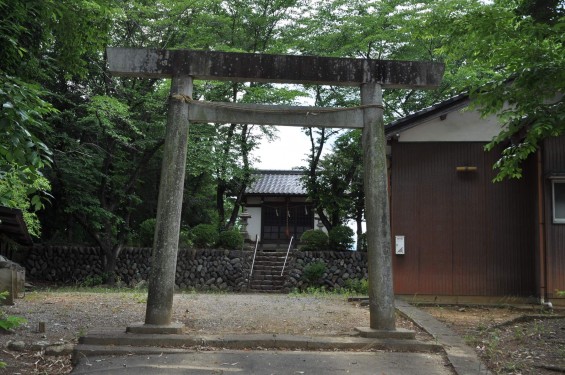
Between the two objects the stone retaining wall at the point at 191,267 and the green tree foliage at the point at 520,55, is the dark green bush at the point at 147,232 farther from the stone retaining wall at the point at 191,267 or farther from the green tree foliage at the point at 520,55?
the green tree foliage at the point at 520,55

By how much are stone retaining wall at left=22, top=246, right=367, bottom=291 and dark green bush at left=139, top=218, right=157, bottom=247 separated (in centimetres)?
45

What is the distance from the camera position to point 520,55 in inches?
301

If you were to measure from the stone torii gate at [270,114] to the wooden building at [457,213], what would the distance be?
5.43m

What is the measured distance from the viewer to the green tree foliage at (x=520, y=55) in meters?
7.33

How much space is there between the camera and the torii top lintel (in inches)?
294

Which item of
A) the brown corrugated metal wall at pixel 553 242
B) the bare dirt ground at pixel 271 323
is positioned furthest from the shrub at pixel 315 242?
the brown corrugated metal wall at pixel 553 242

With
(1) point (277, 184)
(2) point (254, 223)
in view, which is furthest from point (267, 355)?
(1) point (277, 184)

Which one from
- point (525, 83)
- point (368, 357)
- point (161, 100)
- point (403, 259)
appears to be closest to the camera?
point (368, 357)

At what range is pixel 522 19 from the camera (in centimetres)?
808

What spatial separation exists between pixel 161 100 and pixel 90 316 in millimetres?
13787

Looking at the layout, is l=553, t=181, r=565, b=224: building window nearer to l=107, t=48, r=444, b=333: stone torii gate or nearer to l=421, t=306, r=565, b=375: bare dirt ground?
l=421, t=306, r=565, b=375: bare dirt ground

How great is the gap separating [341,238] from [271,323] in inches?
594

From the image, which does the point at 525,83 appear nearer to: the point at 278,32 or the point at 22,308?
the point at 22,308

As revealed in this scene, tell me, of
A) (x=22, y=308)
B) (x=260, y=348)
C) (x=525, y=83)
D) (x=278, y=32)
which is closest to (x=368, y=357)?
(x=260, y=348)
